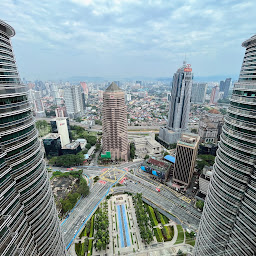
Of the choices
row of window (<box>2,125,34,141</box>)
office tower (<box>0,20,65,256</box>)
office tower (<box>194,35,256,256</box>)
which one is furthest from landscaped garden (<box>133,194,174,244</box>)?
row of window (<box>2,125,34,141</box>)

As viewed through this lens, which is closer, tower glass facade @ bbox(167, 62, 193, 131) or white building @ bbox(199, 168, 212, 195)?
white building @ bbox(199, 168, 212, 195)

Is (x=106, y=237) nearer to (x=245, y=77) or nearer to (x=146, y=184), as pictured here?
(x=146, y=184)

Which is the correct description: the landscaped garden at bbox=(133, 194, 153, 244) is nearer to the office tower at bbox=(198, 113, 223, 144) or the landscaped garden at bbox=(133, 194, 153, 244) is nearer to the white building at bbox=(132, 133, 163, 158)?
the white building at bbox=(132, 133, 163, 158)

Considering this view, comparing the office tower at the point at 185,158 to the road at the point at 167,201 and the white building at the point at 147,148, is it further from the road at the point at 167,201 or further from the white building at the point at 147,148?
the white building at the point at 147,148

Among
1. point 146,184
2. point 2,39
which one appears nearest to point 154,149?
point 146,184

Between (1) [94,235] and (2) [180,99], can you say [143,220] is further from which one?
(2) [180,99]
